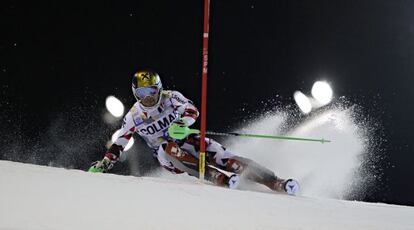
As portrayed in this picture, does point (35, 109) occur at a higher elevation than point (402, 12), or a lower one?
lower

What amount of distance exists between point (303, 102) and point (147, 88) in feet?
9.26

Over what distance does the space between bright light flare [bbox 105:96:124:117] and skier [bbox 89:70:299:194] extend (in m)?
1.61

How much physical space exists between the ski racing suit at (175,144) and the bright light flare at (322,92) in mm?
2410

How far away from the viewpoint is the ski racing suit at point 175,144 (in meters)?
3.62

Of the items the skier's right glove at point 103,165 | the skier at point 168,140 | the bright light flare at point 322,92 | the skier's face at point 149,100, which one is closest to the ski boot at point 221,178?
the skier at point 168,140

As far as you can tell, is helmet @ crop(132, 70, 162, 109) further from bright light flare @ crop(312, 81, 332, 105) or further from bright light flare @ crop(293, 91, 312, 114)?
bright light flare @ crop(312, 81, 332, 105)

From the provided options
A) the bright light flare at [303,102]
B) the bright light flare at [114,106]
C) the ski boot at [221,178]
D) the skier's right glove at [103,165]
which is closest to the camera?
the ski boot at [221,178]

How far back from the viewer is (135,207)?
168 centimetres

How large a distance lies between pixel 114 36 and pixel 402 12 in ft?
12.5

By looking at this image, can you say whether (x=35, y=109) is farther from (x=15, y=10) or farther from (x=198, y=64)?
(x=198, y=64)

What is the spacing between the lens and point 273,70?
5672mm

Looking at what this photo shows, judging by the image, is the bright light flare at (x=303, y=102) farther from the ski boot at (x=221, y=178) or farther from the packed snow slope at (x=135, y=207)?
the packed snow slope at (x=135, y=207)

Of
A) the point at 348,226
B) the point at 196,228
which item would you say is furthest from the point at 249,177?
the point at 196,228

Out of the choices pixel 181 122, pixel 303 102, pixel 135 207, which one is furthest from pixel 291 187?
pixel 303 102
